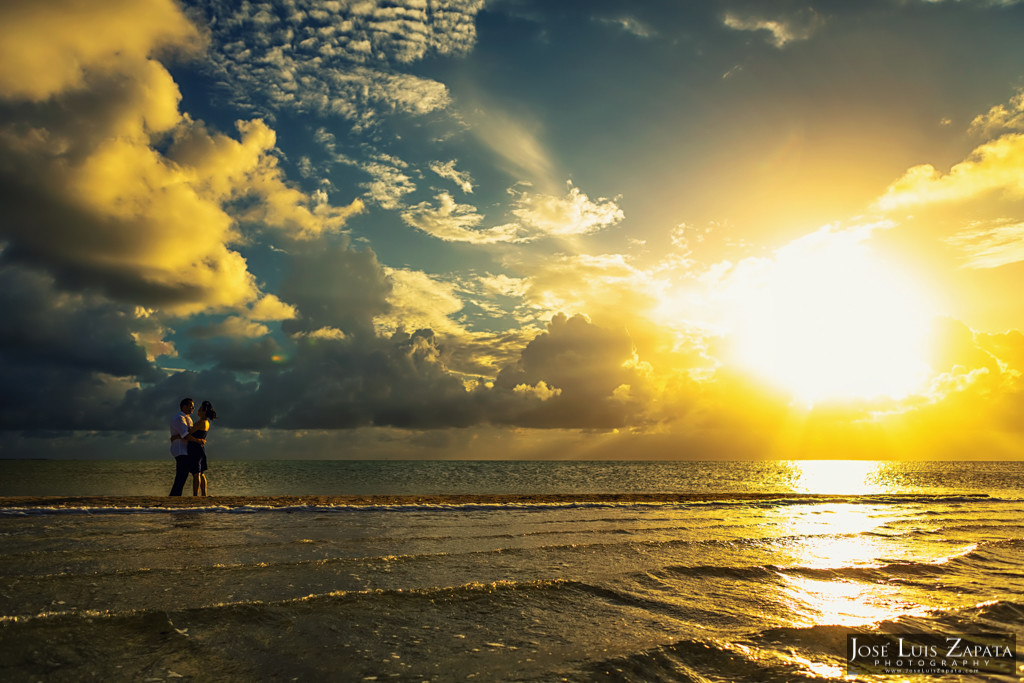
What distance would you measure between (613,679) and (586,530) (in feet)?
36.1

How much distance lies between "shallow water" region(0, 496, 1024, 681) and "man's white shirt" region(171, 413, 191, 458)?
2730 mm

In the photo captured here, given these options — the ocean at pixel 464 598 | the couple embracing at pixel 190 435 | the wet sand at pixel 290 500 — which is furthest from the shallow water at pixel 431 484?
the ocean at pixel 464 598

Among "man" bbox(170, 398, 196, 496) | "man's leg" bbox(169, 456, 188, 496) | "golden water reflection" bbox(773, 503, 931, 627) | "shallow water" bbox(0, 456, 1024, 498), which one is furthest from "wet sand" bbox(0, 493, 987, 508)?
"shallow water" bbox(0, 456, 1024, 498)

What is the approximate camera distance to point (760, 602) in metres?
8.30

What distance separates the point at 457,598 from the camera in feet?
26.2

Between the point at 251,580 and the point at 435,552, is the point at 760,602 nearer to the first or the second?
the point at 435,552

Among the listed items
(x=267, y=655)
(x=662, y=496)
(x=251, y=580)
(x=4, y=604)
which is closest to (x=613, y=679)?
(x=267, y=655)

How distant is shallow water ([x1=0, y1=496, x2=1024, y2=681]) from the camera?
215 inches

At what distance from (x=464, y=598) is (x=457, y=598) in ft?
0.36

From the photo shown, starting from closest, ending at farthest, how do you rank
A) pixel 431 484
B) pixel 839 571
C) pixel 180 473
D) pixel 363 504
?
pixel 839 571 → pixel 180 473 → pixel 363 504 → pixel 431 484

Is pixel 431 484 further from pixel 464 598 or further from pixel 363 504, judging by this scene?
pixel 464 598

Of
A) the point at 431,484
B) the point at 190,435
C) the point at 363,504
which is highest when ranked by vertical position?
the point at 190,435

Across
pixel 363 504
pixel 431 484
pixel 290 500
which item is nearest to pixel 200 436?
pixel 290 500

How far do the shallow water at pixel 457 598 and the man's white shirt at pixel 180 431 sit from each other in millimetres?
2730
